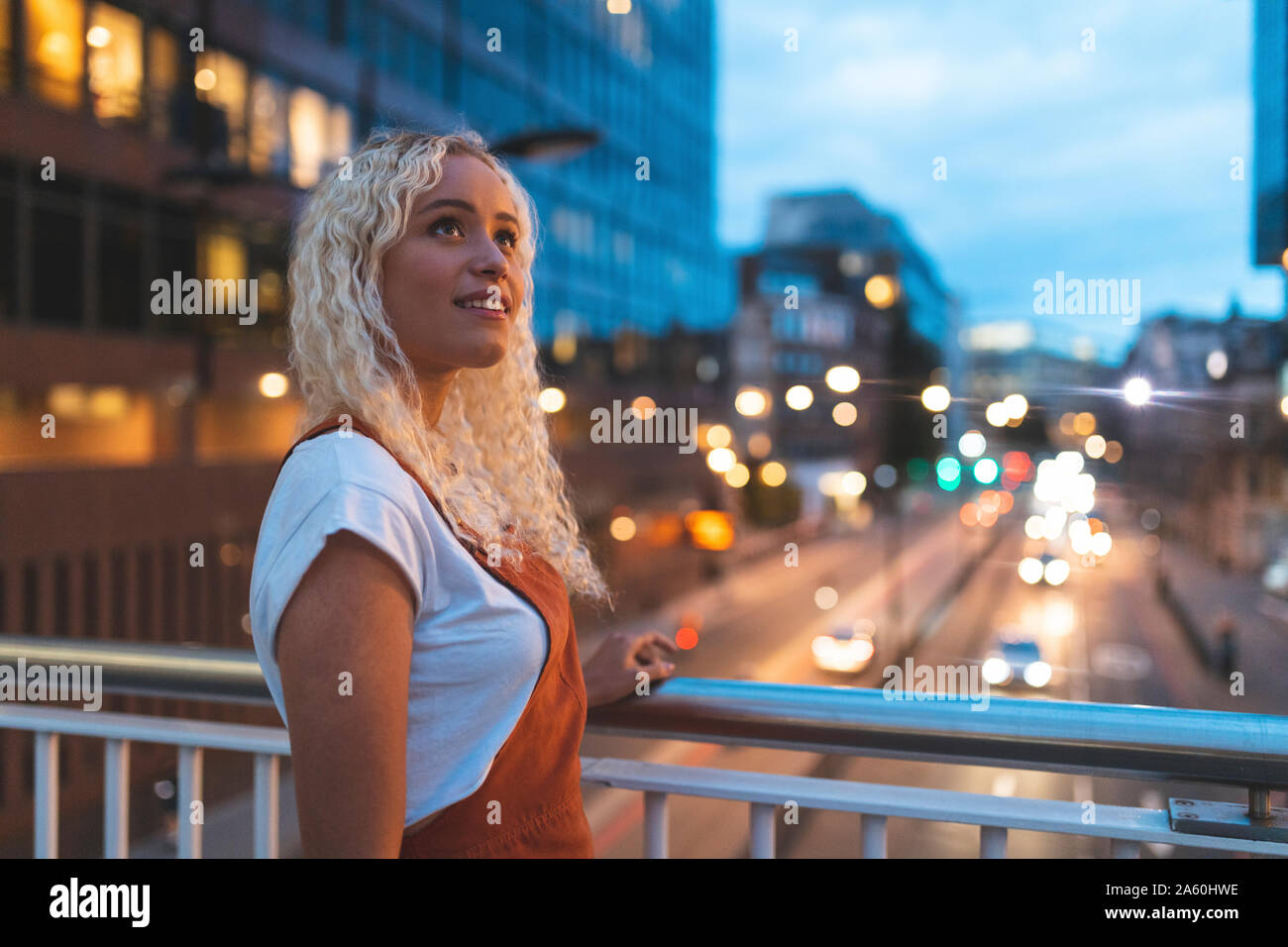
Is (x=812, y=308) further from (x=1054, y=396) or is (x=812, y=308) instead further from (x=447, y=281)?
(x=447, y=281)

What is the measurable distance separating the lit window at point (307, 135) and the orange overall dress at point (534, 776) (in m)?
16.4

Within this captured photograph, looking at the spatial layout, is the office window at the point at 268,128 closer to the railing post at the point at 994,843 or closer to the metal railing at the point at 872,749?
the metal railing at the point at 872,749

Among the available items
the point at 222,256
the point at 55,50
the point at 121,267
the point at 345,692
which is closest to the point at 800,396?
the point at 345,692

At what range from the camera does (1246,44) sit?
11.3ft

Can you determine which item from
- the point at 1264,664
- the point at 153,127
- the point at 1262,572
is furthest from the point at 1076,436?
the point at 153,127

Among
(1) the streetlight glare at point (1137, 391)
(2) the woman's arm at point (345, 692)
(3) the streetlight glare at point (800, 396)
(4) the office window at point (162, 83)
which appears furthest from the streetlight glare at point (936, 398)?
(4) the office window at point (162, 83)

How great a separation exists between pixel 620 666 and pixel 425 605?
25.0 inches

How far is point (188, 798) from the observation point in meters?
1.76

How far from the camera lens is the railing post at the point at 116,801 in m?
1.79

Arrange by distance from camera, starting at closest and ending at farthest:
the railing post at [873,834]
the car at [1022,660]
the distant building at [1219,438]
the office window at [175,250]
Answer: the railing post at [873,834], the distant building at [1219,438], the office window at [175,250], the car at [1022,660]

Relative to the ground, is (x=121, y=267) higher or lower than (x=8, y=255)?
higher
